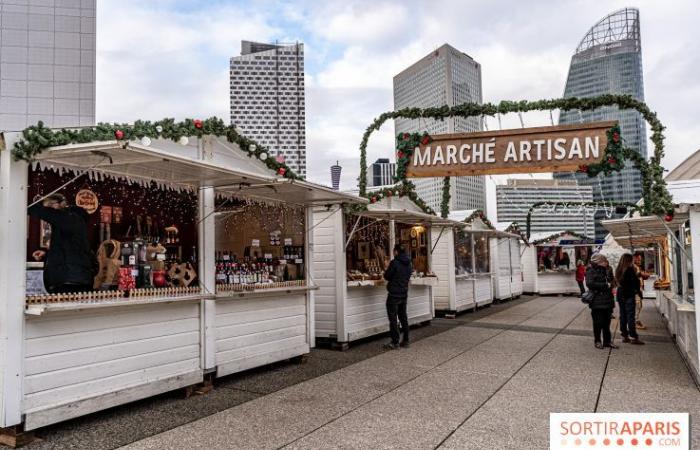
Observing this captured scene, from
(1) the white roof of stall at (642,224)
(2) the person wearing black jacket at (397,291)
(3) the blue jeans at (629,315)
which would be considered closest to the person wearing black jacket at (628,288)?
(3) the blue jeans at (629,315)

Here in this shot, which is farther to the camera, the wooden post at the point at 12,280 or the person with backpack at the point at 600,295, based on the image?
the person with backpack at the point at 600,295

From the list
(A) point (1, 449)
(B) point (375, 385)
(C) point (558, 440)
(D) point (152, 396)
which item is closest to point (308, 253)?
(B) point (375, 385)

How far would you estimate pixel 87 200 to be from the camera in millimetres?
5738

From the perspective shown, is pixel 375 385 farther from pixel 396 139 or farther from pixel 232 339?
pixel 396 139

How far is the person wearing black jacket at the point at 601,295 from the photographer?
8.36 metres

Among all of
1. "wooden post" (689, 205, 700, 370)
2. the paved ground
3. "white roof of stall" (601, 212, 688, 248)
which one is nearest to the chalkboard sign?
the paved ground

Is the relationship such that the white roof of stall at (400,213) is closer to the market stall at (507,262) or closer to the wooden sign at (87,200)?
the wooden sign at (87,200)

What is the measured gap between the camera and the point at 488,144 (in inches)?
298

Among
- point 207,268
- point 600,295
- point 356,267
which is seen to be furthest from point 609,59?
point 207,268

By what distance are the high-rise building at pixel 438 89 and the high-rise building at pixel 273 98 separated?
953 centimetres

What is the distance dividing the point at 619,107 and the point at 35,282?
24.6ft

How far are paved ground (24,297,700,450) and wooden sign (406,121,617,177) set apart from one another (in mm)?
2679

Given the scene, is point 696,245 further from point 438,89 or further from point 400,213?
point 438,89

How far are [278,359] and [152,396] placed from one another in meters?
1.89
